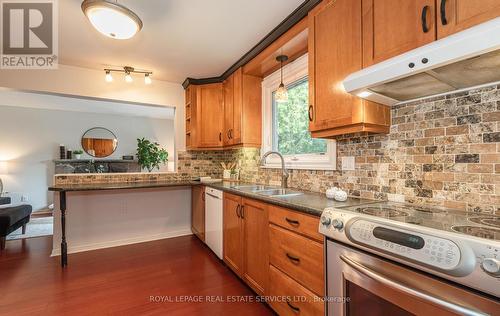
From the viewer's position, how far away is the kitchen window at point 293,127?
2.20 metres

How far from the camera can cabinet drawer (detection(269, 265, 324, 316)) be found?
1.36 m

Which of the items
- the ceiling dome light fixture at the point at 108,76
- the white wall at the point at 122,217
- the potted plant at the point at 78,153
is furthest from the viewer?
the potted plant at the point at 78,153

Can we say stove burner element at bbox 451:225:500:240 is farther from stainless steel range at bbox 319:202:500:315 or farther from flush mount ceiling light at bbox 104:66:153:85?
flush mount ceiling light at bbox 104:66:153:85

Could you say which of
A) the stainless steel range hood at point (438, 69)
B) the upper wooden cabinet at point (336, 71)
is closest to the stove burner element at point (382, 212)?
the upper wooden cabinet at point (336, 71)

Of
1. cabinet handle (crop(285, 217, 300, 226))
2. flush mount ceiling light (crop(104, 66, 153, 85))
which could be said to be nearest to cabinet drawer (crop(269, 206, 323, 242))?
cabinet handle (crop(285, 217, 300, 226))

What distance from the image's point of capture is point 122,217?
3404mm

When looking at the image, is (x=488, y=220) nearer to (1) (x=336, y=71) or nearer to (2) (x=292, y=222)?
(2) (x=292, y=222)

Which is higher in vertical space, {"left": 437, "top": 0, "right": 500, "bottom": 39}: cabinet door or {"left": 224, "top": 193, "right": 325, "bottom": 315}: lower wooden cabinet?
{"left": 437, "top": 0, "right": 500, "bottom": 39}: cabinet door

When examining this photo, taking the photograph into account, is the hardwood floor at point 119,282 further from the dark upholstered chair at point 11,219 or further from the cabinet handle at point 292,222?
the cabinet handle at point 292,222

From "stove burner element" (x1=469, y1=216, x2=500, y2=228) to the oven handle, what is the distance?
421mm

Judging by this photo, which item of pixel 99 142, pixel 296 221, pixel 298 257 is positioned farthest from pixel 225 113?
pixel 99 142

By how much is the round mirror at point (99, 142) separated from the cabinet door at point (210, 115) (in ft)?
13.2

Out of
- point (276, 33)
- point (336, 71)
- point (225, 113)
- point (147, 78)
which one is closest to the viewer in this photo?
point (336, 71)

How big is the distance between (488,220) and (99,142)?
7147 millimetres
